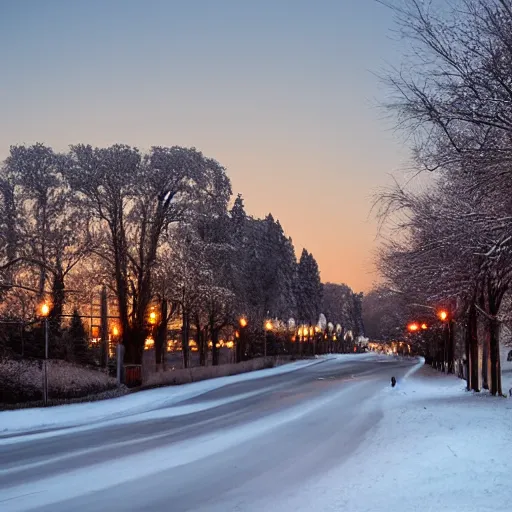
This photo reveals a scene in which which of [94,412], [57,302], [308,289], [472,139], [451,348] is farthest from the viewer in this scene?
[308,289]

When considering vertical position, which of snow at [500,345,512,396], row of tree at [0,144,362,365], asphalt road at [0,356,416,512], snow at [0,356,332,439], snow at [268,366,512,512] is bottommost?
snow at [500,345,512,396]

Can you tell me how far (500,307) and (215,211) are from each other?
662 inches

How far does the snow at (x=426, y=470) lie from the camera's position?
8719 mm

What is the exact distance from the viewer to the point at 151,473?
11891mm

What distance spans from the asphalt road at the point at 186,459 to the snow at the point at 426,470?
520 mm

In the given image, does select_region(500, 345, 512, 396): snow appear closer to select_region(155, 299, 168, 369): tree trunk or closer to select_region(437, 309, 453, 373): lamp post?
select_region(437, 309, 453, 373): lamp post

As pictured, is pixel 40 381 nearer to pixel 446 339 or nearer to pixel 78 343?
pixel 78 343

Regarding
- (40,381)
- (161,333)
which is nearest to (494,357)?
(40,381)

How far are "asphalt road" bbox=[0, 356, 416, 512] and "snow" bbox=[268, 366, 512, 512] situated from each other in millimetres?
520

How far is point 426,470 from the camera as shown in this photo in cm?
1057

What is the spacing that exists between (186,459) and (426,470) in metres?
4.97

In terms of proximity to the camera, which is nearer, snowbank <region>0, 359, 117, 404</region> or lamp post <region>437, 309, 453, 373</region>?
snowbank <region>0, 359, 117, 404</region>

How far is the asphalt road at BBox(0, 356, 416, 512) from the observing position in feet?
32.4

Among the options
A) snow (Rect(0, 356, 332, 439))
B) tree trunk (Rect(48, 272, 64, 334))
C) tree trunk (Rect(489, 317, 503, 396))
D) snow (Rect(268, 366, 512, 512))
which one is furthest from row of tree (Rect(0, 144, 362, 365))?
snow (Rect(268, 366, 512, 512))
